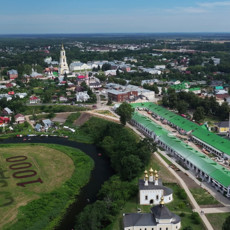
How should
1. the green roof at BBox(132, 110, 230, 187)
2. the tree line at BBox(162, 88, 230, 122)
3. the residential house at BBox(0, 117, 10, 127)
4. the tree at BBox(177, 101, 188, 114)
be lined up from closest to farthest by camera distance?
the green roof at BBox(132, 110, 230, 187), the tree line at BBox(162, 88, 230, 122), the residential house at BBox(0, 117, 10, 127), the tree at BBox(177, 101, 188, 114)

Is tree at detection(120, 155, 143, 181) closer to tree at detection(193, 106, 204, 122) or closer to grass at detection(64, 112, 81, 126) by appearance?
tree at detection(193, 106, 204, 122)

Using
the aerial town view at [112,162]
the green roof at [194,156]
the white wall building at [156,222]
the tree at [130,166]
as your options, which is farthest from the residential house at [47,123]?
the white wall building at [156,222]

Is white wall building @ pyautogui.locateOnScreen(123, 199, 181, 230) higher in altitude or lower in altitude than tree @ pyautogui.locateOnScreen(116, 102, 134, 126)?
lower

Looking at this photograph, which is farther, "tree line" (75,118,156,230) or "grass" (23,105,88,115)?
"grass" (23,105,88,115)

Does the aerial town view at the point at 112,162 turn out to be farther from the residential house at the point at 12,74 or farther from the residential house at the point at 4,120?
the residential house at the point at 12,74

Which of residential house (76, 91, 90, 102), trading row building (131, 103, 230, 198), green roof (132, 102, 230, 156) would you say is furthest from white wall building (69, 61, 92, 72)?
trading row building (131, 103, 230, 198)

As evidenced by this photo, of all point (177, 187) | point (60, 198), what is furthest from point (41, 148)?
point (177, 187)

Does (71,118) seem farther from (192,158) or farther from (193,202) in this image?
(193,202)
